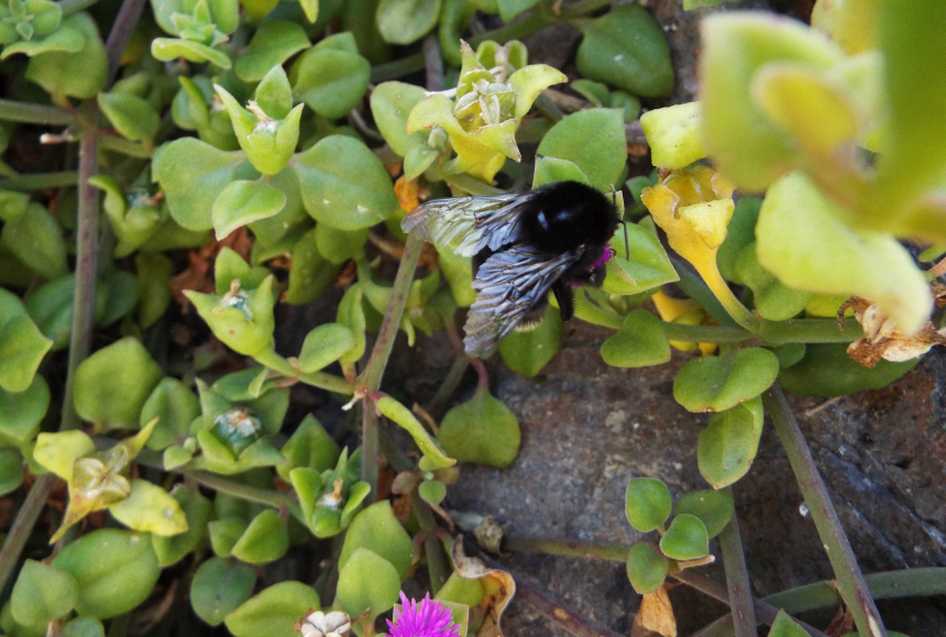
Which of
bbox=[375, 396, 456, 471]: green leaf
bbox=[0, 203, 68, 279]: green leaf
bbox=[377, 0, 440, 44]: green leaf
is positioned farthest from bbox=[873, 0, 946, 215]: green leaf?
bbox=[0, 203, 68, 279]: green leaf

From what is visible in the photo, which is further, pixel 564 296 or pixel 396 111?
pixel 396 111

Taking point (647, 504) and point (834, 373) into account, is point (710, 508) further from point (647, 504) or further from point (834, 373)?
point (834, 373)

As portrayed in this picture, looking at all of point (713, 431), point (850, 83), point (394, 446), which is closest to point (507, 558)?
point (394, 446)

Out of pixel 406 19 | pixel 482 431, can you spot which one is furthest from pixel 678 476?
pixel 406 19

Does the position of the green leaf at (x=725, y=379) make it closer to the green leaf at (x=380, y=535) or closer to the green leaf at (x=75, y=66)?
the green leaf at (x=380, y=535)

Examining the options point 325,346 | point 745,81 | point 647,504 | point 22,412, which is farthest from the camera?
point 22,412

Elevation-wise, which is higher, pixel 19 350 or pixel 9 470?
pixel 19 350

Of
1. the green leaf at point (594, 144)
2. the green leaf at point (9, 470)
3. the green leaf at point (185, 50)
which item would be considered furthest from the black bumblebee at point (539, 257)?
the green leaf at point (9, 470)

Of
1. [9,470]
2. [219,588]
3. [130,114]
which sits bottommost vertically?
[219,588]

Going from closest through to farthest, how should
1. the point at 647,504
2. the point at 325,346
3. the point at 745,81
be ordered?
1. the point at 745,81
2. the point at 647,504
3. the point at 325,346
